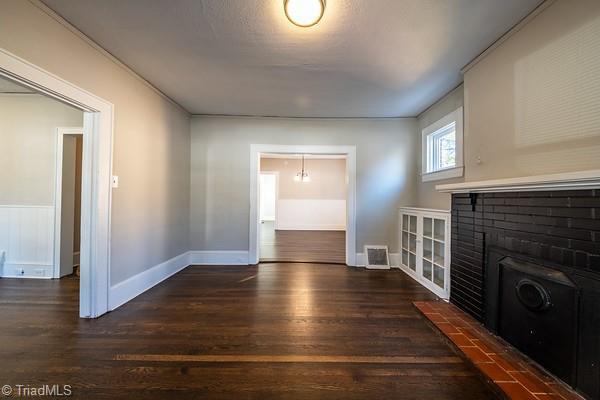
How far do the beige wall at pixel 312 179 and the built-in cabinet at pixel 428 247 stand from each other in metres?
5.27

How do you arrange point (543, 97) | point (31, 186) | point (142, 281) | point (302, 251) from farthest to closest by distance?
1. point (302, 251)
2. point (31, 186)
3. point (142, 281)
4. point (543, 97)

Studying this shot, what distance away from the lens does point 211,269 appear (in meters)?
3.70

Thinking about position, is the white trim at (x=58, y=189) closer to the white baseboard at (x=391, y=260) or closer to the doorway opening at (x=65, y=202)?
the doorway opening at (x=65, y=202)

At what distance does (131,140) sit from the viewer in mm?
2574

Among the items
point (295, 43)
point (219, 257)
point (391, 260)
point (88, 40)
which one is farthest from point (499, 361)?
point (88, 40)

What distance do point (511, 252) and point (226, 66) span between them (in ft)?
9.80

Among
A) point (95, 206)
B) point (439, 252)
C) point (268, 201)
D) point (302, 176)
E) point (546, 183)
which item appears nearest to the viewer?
point (546, 183)

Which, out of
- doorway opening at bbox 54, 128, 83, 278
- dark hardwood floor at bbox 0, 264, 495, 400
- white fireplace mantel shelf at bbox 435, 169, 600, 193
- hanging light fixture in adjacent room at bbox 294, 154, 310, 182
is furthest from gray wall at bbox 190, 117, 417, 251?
hanging light fixture in adjacent room at bbox 294, 154, 310, 182

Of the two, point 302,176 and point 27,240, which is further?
point 302,176

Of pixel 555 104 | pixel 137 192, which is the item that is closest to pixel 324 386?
pixel 555 104

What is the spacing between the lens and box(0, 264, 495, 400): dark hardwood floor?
55.4 inches

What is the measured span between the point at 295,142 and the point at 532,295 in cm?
329

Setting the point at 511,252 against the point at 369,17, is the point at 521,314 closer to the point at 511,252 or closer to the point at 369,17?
the point at 511,252

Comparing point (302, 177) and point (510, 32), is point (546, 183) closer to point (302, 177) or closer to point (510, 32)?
point (510, 32)
